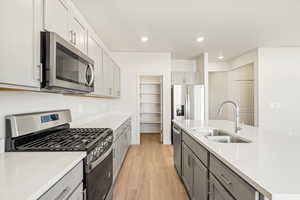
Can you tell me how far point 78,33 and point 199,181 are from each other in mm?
2093

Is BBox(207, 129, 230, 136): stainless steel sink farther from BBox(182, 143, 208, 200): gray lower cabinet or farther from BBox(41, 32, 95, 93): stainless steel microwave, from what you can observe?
BBox(41, 32, 95, 93): stainless steel microwave

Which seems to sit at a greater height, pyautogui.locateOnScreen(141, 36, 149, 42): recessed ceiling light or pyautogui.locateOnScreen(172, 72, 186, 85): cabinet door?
pyautogui.locateOnScreen(141, 36, 149, 42): recessed ceiling light

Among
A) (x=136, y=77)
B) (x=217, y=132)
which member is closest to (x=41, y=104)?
(x=217, y=132)

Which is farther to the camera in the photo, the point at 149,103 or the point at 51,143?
the point at 149,103

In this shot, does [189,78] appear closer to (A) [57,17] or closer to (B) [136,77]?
(B) [136,77]

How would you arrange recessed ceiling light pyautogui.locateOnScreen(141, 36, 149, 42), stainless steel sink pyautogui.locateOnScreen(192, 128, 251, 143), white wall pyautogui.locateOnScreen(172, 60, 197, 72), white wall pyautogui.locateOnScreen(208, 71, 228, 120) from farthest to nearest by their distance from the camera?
1. white wall pyautogui.locateOnScreen(208, 71, 228, 120)
2. white wall pyautogui.locateOnScreen(172, 60, 197, 72)
3. recessed ceiling light pyautogui.locateOnScreen(141, 36, 149, 42)
4. stainless steel sink pyautogui.locateOnScreen(192, 128, 251, 143)

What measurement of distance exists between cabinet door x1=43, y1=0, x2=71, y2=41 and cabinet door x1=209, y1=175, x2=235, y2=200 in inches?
68.9

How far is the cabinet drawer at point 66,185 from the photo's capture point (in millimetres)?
865

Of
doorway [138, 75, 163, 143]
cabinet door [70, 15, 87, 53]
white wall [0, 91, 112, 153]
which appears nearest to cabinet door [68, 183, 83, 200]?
white wall [0, 91, 112, 153]

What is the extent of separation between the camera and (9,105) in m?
1.41

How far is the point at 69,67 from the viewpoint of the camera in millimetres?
1654

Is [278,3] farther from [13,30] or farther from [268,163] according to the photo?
[13,30]

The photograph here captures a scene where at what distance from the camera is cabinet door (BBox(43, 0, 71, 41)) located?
1419 millimetres

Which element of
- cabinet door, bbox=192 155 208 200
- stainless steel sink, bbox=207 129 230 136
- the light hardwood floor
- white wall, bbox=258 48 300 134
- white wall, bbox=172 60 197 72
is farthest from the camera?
white wall, bbox=172 60 197 72
